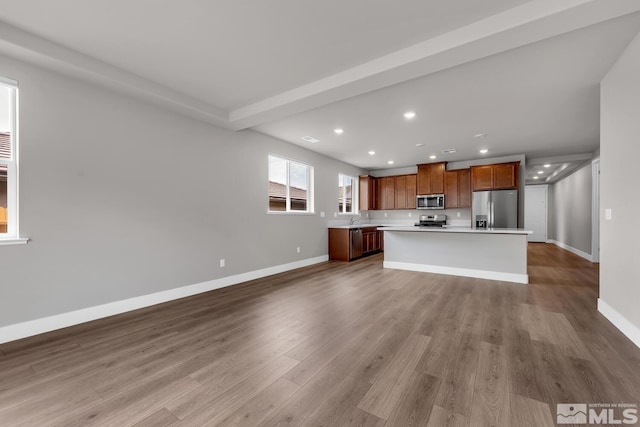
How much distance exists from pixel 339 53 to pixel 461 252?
4.18m

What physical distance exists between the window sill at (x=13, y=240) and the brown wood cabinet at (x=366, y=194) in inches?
282

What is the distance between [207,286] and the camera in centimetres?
409

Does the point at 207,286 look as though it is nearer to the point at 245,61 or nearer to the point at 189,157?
the point at 189,157

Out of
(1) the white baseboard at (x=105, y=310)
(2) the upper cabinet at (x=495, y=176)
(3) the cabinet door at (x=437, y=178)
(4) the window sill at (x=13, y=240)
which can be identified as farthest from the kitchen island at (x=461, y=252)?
(4) the window sill at (x=13, y=240)

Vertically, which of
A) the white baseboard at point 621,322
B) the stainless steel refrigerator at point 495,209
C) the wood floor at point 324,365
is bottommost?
the wood floor at point 324,365

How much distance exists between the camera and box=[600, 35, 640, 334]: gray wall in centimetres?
234

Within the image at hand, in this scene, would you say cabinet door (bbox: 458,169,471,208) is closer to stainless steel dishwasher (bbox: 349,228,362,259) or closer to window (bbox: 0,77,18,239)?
stainless steel dishwasher (bbox: 349,228,362,259)

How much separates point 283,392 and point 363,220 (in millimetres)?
7241

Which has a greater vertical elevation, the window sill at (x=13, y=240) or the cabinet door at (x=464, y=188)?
the cabinet door at (x=464, y=188)

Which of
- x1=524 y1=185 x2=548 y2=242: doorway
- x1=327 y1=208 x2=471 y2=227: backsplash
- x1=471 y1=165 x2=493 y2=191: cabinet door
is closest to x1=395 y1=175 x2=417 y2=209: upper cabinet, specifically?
x1=327 y1=208 x2=471 y2=227: backsplash

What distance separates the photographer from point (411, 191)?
802 cm

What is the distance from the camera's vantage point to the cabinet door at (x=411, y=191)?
7938 millimetres

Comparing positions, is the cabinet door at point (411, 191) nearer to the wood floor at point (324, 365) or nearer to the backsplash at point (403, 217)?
the backsplash at point (403, 217)

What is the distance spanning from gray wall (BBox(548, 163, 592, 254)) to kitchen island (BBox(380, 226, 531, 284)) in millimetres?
3890
